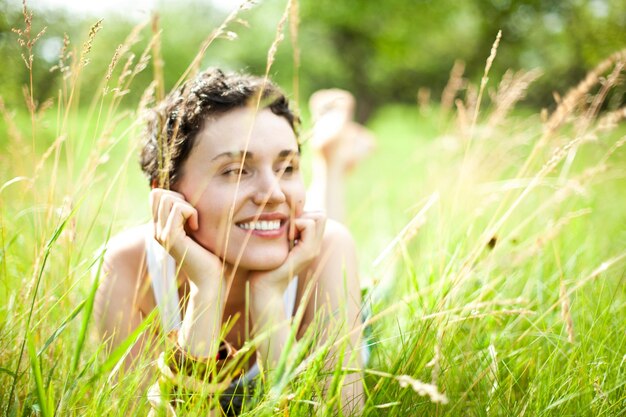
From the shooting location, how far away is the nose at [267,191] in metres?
1.71

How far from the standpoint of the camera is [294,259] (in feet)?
5.83

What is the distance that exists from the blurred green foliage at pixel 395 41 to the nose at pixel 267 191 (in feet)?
12.1

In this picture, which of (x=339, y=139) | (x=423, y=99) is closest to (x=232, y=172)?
(x=423, y=99)

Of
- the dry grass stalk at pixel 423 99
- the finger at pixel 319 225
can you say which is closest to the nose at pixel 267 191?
the finger at pixel 319 225

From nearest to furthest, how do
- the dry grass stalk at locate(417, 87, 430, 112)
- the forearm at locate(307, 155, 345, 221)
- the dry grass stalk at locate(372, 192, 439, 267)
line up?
the dry grass stalk at locate(372, 192, 439, 267) → the dry grass stalk at locate(417, 87, 430, 112) → the forearm at locate(307, 155, 345, 221)

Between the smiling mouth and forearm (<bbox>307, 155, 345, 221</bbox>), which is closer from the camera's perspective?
the smiling mouth

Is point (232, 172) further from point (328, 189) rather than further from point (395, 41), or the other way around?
point (395, 41)

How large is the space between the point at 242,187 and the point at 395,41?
55.5 feet

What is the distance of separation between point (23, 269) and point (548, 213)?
2689mm

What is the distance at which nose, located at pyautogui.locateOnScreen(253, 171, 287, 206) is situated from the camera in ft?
5.60

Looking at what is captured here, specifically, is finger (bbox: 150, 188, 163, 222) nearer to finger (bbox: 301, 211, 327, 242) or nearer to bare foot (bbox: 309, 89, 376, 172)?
finger (bbox: 301, 211, 327, 242)

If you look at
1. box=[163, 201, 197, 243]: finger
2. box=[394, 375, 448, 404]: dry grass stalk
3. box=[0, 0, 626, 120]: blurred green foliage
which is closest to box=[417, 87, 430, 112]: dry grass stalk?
box=[163, 201, 197, 243]: finger

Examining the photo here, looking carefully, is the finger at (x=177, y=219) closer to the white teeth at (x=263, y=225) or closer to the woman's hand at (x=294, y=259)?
the white teeth at (x=263, y=225)

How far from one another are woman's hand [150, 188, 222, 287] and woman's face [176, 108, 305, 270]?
56 mm
